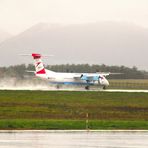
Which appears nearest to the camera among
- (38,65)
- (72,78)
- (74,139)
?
(74,139)

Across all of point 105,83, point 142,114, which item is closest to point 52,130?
point 142,114

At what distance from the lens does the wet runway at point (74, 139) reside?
20109 mm

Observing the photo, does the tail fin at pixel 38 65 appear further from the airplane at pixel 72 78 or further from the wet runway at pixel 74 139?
the wet runway at pixel 74 139

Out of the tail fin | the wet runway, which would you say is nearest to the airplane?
the tail fin

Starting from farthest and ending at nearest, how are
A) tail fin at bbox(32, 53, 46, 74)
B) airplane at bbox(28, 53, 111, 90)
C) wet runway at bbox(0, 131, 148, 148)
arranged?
1. tail fin at bbox(32, 53, 46, 74)
2. airplane at bbox(28, 53, 111, 90)
3. wet runway at bbox(0, 131, 148, 148)

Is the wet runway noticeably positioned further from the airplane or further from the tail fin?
the tail fin

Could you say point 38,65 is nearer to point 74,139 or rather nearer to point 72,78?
point 72,78

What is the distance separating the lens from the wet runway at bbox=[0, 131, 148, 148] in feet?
66.0

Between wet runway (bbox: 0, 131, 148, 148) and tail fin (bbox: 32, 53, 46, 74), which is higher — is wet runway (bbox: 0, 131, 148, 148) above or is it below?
below

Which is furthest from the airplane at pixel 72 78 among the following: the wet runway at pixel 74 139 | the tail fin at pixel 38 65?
the wet runway at pixel 74 139

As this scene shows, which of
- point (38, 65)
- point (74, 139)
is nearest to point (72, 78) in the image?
point (38, 65)

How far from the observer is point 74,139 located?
2227 cm

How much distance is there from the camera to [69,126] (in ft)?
94.4

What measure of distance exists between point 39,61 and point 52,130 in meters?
78.3
